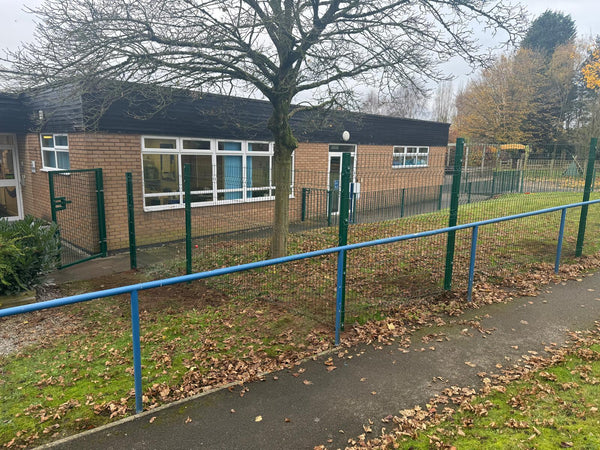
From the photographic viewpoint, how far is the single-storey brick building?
29.2 feet

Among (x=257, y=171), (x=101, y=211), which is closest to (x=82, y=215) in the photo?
(x=101, y=211)

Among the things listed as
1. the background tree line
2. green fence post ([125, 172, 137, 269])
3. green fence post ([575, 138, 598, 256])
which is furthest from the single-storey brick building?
the background tree line

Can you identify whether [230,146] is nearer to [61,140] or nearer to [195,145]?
[195,145]

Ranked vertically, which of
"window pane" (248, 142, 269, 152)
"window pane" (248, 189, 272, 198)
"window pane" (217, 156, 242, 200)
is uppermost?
"window pane" (248, 142, 269, 152)

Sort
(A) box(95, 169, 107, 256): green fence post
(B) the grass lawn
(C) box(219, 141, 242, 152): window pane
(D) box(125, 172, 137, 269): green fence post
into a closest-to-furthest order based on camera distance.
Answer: (B) the grass lawn → (D) box(125, 172, 137, 269): green fence post → (A) box(95, 169, 107, 256): green fence post → (C) box(219, 141, 242, 152): window pane

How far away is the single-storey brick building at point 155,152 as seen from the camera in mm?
8898

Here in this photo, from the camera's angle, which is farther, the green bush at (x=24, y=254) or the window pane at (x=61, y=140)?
the window pane at (x=61, y=140)

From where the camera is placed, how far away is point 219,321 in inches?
205

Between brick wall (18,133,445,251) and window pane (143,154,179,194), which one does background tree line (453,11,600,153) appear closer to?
brick wall (18,133,445,251)

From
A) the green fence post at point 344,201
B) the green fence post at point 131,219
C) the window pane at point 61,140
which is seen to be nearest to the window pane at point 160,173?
the green fence post at point 131,219

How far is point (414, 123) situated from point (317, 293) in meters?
13.6

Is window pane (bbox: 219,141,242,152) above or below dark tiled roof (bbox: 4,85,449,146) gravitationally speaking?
below

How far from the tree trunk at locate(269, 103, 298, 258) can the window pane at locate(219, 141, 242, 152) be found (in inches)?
152

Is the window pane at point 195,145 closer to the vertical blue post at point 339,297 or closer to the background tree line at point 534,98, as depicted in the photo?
the vertical blue post at point 339,297
